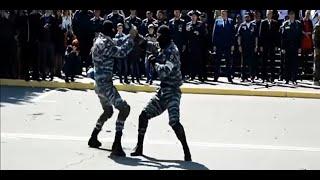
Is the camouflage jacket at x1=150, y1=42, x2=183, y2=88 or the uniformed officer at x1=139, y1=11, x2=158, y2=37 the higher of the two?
the uniformed officer at x1=139, y1=11, x2=158, y2=37

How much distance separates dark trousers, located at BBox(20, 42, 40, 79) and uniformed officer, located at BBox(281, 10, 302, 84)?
568 cm

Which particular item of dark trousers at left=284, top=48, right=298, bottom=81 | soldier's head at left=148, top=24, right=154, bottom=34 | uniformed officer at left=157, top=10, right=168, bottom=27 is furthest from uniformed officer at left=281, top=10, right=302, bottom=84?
soldier's head at left=148, top=24, right=154, bottom=34

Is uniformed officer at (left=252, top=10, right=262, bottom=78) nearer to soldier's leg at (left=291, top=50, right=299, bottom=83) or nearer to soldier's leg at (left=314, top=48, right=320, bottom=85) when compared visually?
soldier's leg at (left=291, top=50, right=299, bottom=83)

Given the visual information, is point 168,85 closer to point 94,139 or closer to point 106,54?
point 106,54

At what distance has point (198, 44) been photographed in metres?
15.0

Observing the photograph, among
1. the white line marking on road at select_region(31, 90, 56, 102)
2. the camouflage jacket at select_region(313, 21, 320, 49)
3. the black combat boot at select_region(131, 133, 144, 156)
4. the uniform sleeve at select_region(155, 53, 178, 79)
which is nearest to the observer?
the uniform sleeve at select_region(155, 53, 178, 79)

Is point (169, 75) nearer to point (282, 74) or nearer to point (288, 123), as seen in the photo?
point (288, 123)

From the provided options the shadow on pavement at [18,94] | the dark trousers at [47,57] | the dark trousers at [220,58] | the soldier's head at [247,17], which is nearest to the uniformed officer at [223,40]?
the dark trousers at [220,58]

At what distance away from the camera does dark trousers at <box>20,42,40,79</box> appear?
36.9 feet

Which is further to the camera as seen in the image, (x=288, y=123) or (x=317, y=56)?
(x=317, y=56)

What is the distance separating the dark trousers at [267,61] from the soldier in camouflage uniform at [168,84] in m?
6.81

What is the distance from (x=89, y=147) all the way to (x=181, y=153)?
1.27 metres

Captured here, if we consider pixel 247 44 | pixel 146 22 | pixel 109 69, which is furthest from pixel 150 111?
pixel 247 44
